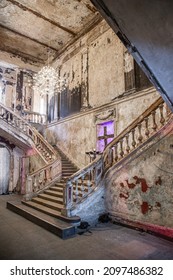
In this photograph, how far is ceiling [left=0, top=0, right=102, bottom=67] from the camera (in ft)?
30.7

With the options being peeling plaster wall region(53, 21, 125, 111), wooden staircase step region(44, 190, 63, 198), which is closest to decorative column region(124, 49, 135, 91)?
peeling plaster wall region(53, 21, 125, 111)

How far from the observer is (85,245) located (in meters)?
4.34

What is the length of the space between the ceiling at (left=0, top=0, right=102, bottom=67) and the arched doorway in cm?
676

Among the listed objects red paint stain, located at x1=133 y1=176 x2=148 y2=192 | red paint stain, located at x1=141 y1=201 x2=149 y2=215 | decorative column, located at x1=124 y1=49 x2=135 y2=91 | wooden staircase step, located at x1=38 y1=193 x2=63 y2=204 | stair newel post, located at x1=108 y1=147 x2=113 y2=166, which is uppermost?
decorative column, located at x1=124 y1=49 x2=135 y2=91

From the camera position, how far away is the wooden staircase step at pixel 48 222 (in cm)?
486

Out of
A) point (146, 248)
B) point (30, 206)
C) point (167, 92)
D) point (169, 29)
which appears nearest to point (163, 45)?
point (169, 29)

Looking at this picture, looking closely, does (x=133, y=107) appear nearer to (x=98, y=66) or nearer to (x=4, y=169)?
(x=98, y=66)

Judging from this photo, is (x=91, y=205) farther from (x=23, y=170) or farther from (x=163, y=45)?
(x=23, y=170)

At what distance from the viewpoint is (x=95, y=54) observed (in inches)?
391

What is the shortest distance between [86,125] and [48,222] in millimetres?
5573

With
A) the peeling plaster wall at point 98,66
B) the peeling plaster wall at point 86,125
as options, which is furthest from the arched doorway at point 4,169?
the peeling plaster wall at point 98,66

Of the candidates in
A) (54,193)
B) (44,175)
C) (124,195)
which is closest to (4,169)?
(44,175)

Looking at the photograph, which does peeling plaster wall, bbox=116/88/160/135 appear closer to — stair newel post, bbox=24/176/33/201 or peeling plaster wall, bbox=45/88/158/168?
peeling plaster wall, bbox=45/88/158/168

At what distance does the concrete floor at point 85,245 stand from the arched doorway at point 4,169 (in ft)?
22.2
